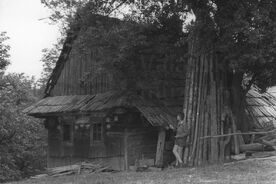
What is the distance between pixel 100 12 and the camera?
1923 cm

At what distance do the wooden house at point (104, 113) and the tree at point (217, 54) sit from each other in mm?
1313

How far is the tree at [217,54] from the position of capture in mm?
15945

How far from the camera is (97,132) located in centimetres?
2167

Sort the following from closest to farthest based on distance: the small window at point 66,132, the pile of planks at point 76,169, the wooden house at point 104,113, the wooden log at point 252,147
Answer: the wooden log at point 252,147 < the pile of planks at point 76,169 < the wooden house at point 104,113 < the small window at point 66,132

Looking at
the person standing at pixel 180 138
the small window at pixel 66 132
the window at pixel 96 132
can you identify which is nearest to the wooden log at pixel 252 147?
the person standing at pixel 180 138

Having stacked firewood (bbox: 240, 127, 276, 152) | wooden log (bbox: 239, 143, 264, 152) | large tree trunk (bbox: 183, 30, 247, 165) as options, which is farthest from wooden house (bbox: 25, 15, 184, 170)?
stacked firewood (bbox: 240, 127, 276, 152)

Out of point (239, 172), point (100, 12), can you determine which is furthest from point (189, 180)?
point (100, 12)

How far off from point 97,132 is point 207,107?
5556 mm

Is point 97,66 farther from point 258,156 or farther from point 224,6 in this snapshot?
point 258,156

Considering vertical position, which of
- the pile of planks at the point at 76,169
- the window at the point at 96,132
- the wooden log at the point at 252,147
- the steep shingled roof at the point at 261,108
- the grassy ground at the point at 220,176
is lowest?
the pile of planks at the point at 76,169

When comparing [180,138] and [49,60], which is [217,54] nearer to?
[180,138]

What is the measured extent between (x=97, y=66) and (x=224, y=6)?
5249mm

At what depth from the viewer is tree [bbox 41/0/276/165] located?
1595 centimetres

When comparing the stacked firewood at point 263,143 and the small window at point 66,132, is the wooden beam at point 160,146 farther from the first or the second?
the small window at point 66,132
